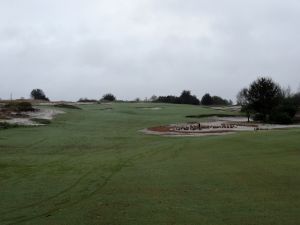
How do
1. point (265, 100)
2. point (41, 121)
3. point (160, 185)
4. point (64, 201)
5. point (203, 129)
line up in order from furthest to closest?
1. point (265, 100)
2. point (41, 121)
3. point (203, 129)
4. point (160, 185)
5. point (64, 201)

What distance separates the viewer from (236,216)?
10.8 m

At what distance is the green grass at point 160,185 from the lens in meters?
11.0

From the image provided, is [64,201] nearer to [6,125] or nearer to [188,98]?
[6,125]

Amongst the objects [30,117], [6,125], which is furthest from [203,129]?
[30,117]

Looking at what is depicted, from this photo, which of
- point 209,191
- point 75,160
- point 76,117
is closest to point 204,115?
Result: point 76,117

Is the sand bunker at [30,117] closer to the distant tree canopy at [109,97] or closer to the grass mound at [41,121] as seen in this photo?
the grass mound at [41,121]

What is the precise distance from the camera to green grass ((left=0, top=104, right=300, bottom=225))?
11.0 metres

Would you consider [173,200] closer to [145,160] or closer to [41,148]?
[145,160]

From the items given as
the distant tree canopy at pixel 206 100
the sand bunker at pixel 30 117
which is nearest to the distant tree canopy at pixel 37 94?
the distant tree canopy at pixel 206 100

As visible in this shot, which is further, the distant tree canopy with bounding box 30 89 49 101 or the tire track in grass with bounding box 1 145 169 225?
the distant tree canopy with bounding box 30 89 49 101

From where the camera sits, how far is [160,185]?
15.1 metres

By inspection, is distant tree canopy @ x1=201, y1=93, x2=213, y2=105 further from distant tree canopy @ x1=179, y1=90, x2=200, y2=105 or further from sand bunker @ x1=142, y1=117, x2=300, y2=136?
sand bunker @ x1=142, y1=117, x2=300, y2=136

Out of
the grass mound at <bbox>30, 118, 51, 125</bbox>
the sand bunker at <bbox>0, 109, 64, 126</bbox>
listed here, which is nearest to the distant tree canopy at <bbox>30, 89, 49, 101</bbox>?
the sand bunker at <bbox>0, 109, 64, 126</bbox>

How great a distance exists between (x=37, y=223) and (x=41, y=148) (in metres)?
20.5
